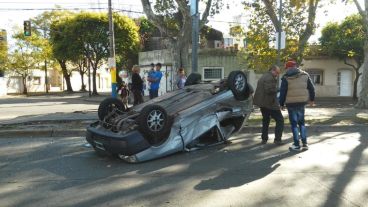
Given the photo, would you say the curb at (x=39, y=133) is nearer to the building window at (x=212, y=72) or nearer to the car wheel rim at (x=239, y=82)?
the car wheel rim at (x=239, y=82)

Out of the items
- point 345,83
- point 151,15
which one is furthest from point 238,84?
point 345,83

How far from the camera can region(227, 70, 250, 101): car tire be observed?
832 cm

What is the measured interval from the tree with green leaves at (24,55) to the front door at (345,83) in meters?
30.6

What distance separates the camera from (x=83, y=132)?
33.7 feet

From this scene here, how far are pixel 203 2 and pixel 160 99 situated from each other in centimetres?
1014

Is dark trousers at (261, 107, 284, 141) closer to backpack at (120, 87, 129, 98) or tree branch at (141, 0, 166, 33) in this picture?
backpack at (120, 87, 129, 98)

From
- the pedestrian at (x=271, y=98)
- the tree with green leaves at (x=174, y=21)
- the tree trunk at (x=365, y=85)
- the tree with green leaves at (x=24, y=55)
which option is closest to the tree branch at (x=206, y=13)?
the tree with green leaves at (x=174, y=21)

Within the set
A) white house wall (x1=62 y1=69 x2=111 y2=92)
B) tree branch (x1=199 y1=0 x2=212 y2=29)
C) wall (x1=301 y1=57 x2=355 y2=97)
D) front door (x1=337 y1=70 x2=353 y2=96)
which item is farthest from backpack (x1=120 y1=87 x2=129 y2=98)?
white house wall (x1=62 y1=69 x2=111 y2=92)

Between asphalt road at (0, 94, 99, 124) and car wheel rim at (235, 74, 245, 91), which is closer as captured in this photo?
car wheel rim at (235, 74, 245, 91)

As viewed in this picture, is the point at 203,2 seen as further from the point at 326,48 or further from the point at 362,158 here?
the point at 326,48

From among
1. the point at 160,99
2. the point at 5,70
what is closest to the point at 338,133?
the point at 160,99

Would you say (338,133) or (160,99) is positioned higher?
(160,99)

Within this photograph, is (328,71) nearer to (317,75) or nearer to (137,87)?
(317,75)

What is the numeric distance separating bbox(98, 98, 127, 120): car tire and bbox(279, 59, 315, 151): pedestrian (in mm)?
3080
